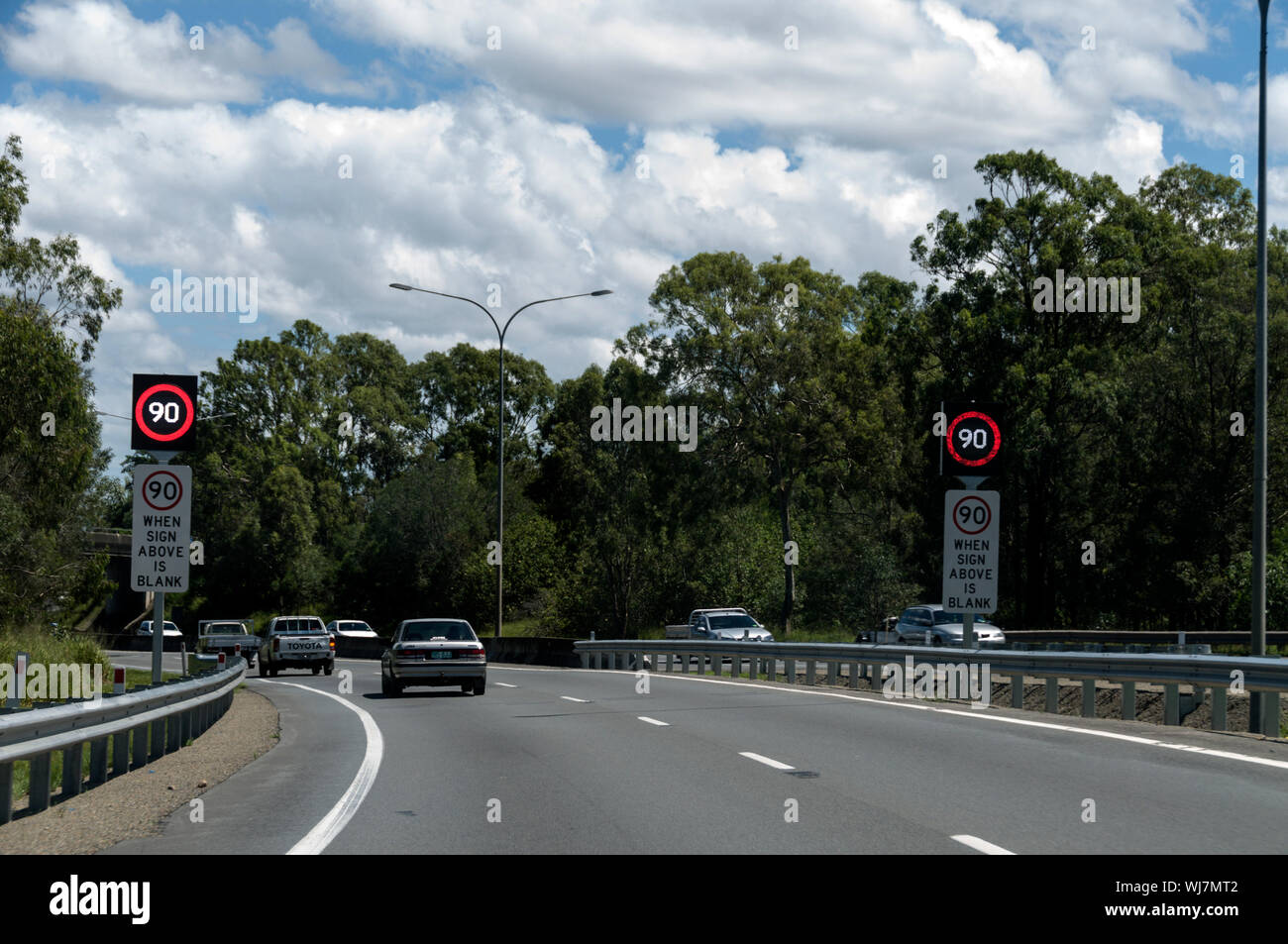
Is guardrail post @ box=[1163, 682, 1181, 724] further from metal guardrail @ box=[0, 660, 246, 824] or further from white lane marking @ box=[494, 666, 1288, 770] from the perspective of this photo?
metal guardrail @ box=[0, 660, 246, 824]

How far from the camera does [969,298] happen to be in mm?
54312

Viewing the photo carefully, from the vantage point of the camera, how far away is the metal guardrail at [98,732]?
33.5 feet

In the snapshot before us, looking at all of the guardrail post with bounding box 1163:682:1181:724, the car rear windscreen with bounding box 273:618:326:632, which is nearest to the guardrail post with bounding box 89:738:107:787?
the guardrail post with bounding box 1163:682:1181:724

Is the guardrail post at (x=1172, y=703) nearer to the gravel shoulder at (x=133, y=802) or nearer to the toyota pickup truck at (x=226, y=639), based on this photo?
the gravel shoulder at (x=133, y=802)

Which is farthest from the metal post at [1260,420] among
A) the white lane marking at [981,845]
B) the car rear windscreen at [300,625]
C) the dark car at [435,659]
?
the car rear windscreen at [300,625]

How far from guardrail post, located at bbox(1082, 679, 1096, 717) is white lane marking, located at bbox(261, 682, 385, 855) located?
8986 millimetres

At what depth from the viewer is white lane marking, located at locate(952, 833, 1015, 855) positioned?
8797 mm

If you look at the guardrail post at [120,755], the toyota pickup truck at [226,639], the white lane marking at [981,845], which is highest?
the white lane marking at [981,845]

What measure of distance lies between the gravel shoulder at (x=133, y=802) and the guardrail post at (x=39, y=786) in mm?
80

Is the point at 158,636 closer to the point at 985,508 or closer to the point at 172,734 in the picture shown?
the point at 172,734

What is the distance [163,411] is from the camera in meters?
16.0
